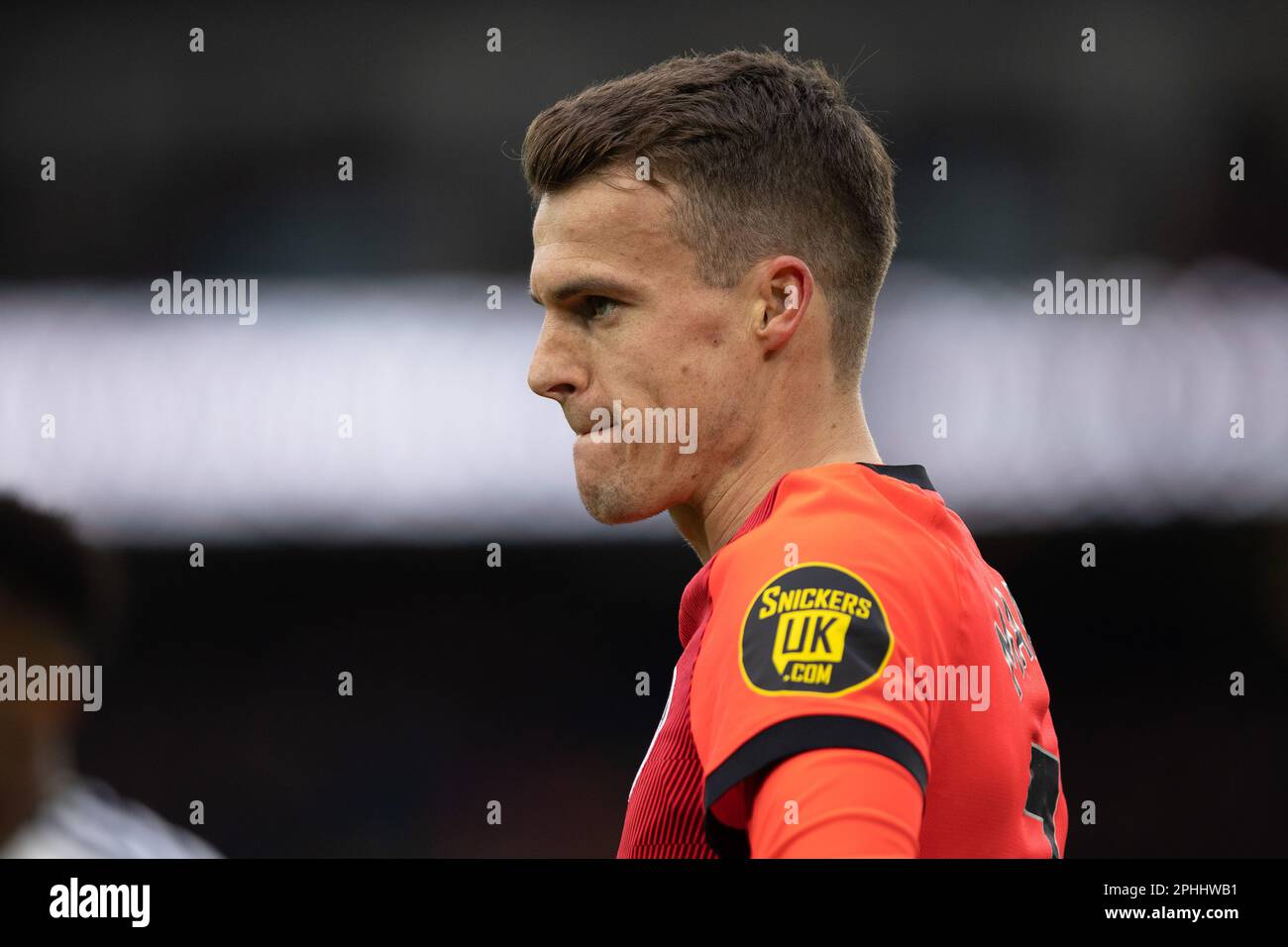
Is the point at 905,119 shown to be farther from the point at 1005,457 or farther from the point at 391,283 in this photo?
the point at 391,283

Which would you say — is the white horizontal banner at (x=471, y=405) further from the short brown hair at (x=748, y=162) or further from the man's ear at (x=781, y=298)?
the man's ear at (x=781, y=298)

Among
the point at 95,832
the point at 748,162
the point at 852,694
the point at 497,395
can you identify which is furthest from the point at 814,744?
the point at 497,395

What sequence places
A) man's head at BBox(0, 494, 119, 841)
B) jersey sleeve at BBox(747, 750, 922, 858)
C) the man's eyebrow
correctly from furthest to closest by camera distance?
man's head at BBox(0, 494, 119, 841)
the man's eyebrow
jersey sleeve at BBox(747, 750, 922, 858)

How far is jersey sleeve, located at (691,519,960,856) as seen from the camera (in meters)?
1.28

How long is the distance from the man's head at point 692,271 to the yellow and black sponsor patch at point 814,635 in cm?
47

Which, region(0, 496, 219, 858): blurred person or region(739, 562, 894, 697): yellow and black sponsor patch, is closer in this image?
region(739, 562, 894, 697): yellow and black sponsor patch

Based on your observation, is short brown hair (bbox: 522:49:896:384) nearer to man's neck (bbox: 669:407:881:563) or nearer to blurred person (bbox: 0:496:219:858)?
man's neck (bbox: 669:407:881:563)

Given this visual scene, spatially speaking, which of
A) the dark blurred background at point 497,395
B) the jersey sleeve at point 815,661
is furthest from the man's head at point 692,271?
the dark blurred background at point 497,395

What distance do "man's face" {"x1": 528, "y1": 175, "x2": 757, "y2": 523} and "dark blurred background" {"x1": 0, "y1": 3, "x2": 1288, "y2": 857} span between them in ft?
10.3

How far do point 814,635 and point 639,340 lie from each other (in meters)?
0.63

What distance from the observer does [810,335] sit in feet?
5.99

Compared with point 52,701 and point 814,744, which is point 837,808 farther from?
point 52,701

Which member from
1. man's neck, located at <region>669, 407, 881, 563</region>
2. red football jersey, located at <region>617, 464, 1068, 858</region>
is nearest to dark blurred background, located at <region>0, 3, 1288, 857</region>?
man's neck, located at <region>669, 407, 881, 563</region>
